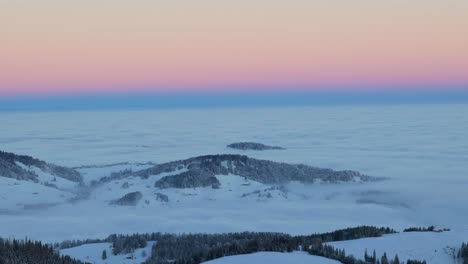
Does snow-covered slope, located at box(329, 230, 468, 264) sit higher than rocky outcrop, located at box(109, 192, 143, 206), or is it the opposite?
snow-covered slope, located at box(329, 230, 468, 264)

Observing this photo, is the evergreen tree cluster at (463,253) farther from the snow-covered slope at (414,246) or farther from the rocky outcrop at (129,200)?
the rocky outcrop at (129,200)

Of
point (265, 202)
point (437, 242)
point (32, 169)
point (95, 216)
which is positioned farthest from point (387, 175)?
point (437, 242)

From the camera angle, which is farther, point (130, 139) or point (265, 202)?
point (130, 139)

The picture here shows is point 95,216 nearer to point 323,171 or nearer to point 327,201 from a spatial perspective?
point 327,201

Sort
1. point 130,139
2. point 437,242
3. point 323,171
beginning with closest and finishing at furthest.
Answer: point 437,242
point 323,171
point 130,139

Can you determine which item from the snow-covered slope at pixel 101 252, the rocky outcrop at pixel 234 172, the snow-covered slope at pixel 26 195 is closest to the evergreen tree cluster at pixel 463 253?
the snow-covered slope at pixel 101 252

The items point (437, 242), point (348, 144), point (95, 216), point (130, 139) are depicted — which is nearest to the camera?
point (437, 242)

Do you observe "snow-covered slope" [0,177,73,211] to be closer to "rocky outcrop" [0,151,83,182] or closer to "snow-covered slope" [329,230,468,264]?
"rocky outcrop" [0,151,83,182]

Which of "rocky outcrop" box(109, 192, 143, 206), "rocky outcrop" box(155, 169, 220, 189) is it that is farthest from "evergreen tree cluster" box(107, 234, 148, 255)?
"rocky outcrop" box(155, 169, 220, 189)
